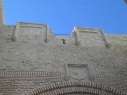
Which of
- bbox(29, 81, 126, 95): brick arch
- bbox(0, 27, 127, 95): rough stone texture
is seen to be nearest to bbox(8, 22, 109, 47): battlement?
bbox(0, 27, 127, 95): rough stone texture

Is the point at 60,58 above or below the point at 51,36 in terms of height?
below

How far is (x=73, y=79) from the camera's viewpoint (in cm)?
955

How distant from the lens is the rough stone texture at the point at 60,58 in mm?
9711

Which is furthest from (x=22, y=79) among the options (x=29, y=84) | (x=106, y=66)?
(x=106, y=66)

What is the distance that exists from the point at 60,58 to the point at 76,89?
1.31 metres

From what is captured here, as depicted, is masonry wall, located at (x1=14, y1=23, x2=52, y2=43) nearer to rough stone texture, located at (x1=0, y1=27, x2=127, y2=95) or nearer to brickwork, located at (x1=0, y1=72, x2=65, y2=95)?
rough stone texture, located at (x1=0, y1=27, x2=127, y2=95)

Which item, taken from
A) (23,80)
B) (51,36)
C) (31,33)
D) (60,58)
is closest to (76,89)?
(60,58)

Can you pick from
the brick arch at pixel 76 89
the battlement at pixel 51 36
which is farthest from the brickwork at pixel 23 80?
the battlement at pixel 51 36

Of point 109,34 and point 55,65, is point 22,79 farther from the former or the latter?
point 109,34

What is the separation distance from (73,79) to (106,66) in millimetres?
1278

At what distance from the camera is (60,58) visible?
33.4 feet

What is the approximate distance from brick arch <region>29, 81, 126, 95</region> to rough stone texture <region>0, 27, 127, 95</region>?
0.26 m

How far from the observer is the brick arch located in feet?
29.9

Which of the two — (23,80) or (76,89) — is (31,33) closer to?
(23,80)
